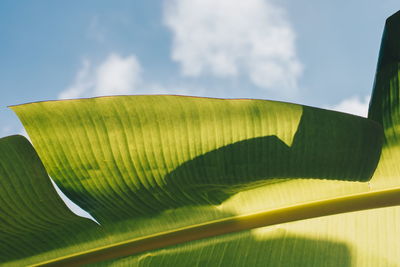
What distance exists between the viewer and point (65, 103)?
2.66 feet

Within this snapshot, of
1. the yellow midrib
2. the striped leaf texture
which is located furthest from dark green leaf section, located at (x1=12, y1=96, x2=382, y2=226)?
the yellow midrib

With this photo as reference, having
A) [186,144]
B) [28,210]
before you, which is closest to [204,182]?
[186,144]

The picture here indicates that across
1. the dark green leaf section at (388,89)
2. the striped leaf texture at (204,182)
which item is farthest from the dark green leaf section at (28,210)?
the dark green leaf section at (388,89)

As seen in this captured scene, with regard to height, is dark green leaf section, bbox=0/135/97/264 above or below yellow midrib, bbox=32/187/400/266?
above

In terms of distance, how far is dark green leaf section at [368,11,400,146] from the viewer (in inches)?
32.3

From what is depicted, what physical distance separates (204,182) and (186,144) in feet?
0.35

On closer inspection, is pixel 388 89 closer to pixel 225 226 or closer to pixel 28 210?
pixel 225 226

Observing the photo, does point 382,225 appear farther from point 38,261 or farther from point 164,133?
point 38,261

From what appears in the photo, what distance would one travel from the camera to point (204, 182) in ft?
2.98

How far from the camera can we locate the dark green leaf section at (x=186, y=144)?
0.82 metres

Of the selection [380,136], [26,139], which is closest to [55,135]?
[26,139]

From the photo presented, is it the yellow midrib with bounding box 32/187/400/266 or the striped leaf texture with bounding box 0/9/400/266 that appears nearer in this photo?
the striped leaf texture with bounding box 0/9/400/266

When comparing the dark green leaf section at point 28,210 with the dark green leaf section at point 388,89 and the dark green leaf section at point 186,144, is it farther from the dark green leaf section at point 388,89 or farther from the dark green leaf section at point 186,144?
the dark green leaf section at point 388,89

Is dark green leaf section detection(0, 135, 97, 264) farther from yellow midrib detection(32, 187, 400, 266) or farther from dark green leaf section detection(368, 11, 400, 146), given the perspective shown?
dark green leaf section detection(368, 11, 400, 146)
